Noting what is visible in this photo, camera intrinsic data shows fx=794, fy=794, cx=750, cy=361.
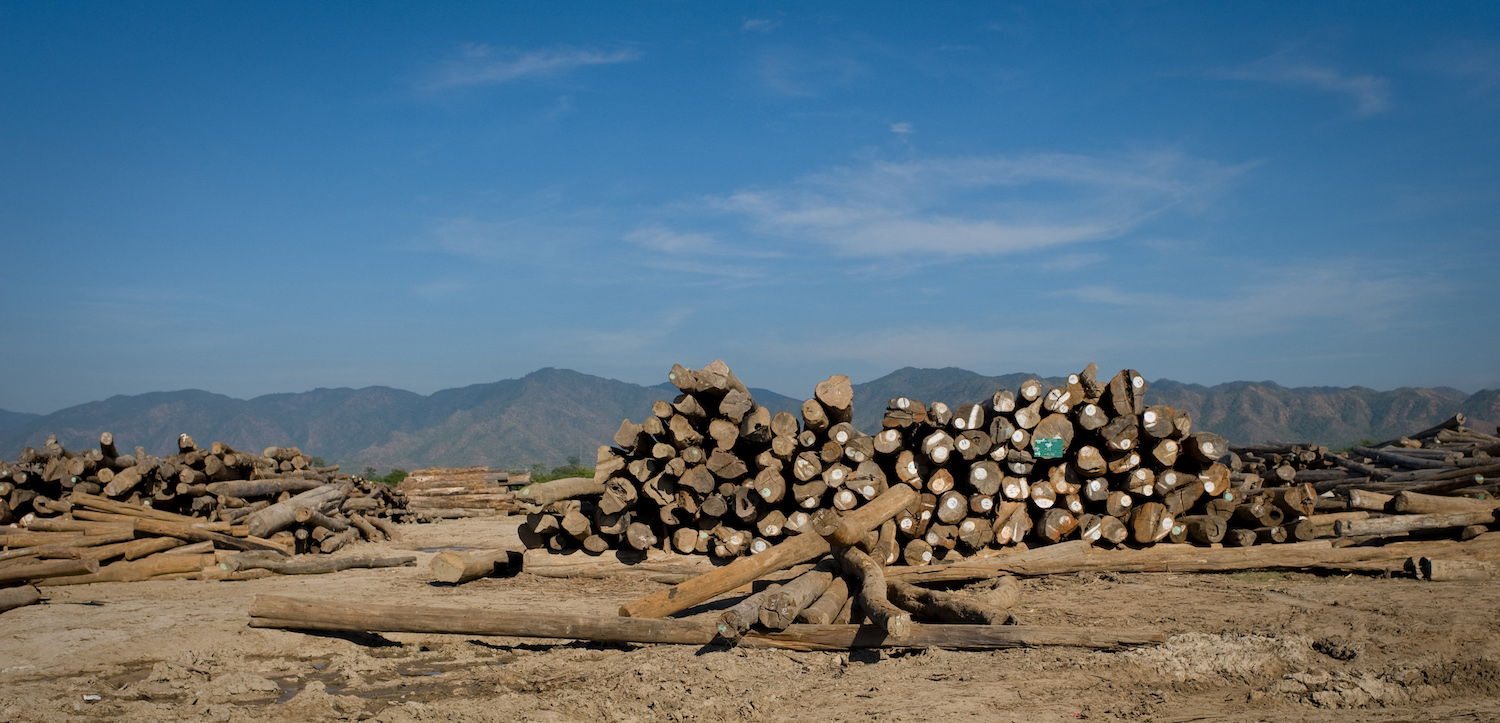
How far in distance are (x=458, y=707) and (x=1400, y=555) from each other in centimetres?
940

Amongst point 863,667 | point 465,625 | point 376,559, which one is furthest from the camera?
point 376,559

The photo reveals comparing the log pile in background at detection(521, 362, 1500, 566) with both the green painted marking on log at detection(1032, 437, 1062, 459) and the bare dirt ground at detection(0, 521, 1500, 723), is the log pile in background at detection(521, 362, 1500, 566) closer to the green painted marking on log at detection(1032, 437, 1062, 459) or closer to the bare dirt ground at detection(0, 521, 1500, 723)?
the green painted marking on log at detection(1032, 437, 1062, 459)

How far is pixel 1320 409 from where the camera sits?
74438 mm

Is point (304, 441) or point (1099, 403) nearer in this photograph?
point (1099, 403)

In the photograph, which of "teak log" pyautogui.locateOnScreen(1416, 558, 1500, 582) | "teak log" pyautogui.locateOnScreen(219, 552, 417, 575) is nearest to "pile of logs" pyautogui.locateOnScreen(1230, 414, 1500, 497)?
"teak log" pyautogui.locateOnScreen(1416, 558, 1500, 582)

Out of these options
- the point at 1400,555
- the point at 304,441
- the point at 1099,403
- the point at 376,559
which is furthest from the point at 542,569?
the point at 304,441

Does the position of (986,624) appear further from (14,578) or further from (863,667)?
(14,578)

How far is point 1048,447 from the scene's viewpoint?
8.99 meters

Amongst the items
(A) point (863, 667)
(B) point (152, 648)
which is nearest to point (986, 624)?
(A) point (863, 667)

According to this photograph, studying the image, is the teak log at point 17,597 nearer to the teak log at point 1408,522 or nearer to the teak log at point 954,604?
the teak log at point 954,604

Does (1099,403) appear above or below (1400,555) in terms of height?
above

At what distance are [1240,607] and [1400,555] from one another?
10.4 ft

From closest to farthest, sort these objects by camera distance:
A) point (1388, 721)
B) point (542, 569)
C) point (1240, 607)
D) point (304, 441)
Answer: point (1388, 721)
point (1240, 607)
point (542, 569)
point (304, 441)

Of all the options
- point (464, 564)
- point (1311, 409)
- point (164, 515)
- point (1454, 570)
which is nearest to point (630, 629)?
point (464, 564)
